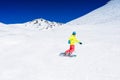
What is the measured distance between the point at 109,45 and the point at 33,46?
541 cm

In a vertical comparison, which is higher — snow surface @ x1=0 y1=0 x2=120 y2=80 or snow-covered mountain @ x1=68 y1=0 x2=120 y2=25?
snow-covered mountain @ x1=68 y1=0 x2=120 y2=25

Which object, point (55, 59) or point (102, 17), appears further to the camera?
point (102, 17)

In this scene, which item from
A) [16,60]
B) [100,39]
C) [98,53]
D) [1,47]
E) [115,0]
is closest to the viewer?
[16,60]

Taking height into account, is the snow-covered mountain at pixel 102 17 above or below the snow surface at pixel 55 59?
above

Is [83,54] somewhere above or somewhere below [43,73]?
above

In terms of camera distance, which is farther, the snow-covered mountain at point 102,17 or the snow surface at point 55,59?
the snow-covered mountain at point 102,17

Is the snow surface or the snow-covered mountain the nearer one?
the snow surface

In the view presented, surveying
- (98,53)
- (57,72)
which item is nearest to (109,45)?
(98,53)

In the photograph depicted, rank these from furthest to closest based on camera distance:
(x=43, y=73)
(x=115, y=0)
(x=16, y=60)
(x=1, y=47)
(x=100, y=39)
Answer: (x=115, y=0)
(x=100, y=39)
(x=1, y=47)
(x=16, y=60)
(x=43, y=73)

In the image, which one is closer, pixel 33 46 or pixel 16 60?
pixel 16 60

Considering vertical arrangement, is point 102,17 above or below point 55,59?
above

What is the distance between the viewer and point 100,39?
23453mm

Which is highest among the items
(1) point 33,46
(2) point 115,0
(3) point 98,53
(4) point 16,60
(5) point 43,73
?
(2) point 115,0

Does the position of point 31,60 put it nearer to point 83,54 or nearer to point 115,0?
point 83,54
